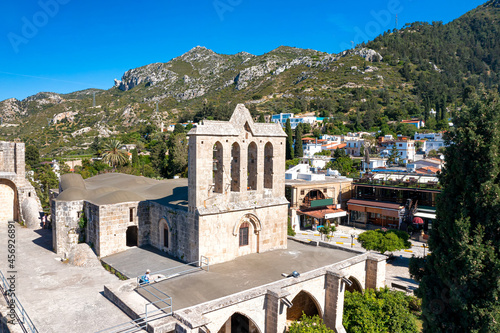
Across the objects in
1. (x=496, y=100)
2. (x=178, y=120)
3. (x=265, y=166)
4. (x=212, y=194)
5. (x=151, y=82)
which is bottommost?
(x=212, y=194)

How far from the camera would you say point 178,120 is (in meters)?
113

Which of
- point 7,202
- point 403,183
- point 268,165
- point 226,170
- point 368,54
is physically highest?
point 368,54

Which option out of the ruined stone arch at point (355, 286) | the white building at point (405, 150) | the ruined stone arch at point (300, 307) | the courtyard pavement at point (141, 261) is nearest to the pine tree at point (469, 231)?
the ruined stone arch at point (355, 286)

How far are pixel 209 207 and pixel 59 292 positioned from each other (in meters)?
8.56

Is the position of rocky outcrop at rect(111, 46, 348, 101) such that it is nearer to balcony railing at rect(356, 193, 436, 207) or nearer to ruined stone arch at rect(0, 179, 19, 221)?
balcony railing at rect(356, 193, 436, 207)

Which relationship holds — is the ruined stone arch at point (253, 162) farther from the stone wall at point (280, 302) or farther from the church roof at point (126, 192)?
the stone wall at point (280, 302)

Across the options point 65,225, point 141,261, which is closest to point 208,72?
point 65,225

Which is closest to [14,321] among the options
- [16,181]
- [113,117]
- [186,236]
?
[186,236]

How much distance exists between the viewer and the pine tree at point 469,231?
473 inches

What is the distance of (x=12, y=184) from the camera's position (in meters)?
32.2

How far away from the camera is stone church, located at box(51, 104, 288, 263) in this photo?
18.3 meters

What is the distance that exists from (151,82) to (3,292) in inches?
6861

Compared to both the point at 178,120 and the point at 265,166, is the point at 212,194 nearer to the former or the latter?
the point at 265,166

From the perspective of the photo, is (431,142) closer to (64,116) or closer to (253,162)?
(253,162)
